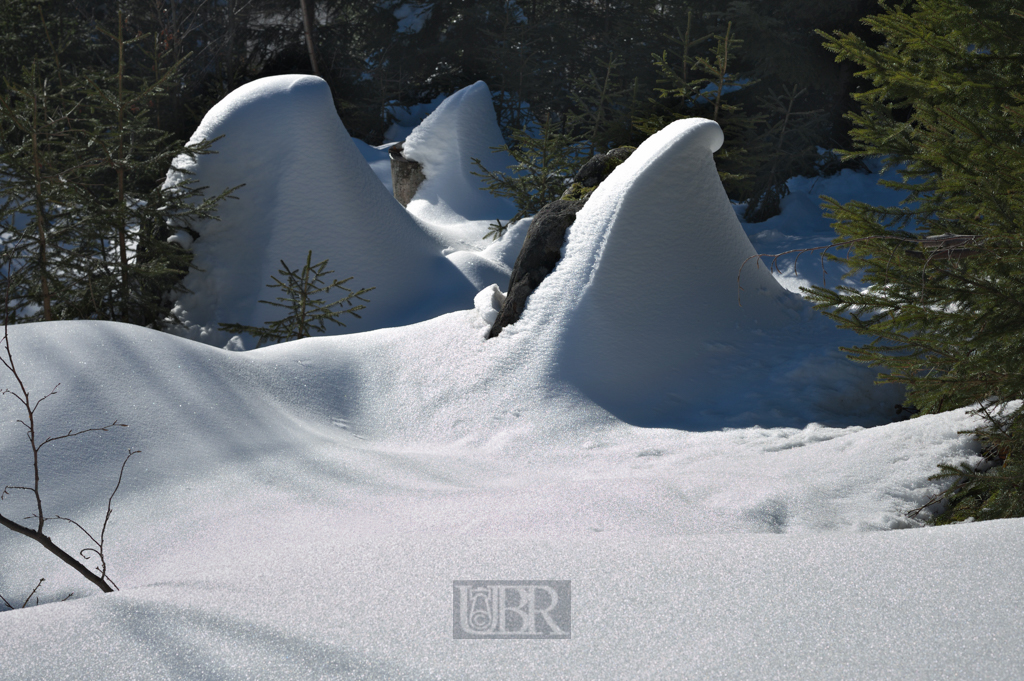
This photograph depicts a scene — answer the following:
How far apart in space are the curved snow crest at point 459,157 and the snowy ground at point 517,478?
167 inches

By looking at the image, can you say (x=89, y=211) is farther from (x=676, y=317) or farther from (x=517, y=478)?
(x=676, y=317)

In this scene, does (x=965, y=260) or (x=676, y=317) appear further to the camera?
(x=676, y=317)

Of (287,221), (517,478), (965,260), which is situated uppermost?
(287,221)

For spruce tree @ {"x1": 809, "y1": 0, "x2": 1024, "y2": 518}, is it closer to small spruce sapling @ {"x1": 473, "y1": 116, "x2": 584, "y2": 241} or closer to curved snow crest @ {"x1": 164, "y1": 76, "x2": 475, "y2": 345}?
curved snow crest @ {"x1": 164, "y1": 76, "x2": 475, "y2": 345}

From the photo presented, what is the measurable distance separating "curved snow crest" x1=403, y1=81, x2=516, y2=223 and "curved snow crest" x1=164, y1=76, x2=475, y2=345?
3.73m

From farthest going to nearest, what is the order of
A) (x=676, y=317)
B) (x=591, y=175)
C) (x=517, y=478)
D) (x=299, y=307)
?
(x=299, y=307)
(x=591, y=175)
(x=676, y=317)
(x=517, y=478)

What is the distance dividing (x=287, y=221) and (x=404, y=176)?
17.6ft

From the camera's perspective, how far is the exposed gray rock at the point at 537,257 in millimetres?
5504

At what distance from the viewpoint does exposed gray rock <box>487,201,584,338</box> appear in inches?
217

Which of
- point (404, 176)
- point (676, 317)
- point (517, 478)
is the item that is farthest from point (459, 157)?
point (517, 478)

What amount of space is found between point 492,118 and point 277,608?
12.3m

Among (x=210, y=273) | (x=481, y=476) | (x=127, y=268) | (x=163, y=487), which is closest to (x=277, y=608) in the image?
(x=163, y=487)

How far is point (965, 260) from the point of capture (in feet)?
9.64

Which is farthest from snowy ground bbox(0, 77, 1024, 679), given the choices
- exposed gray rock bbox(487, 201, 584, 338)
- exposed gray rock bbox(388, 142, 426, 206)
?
→ exposed gray rock bbox(388, 142, 426, 206)
